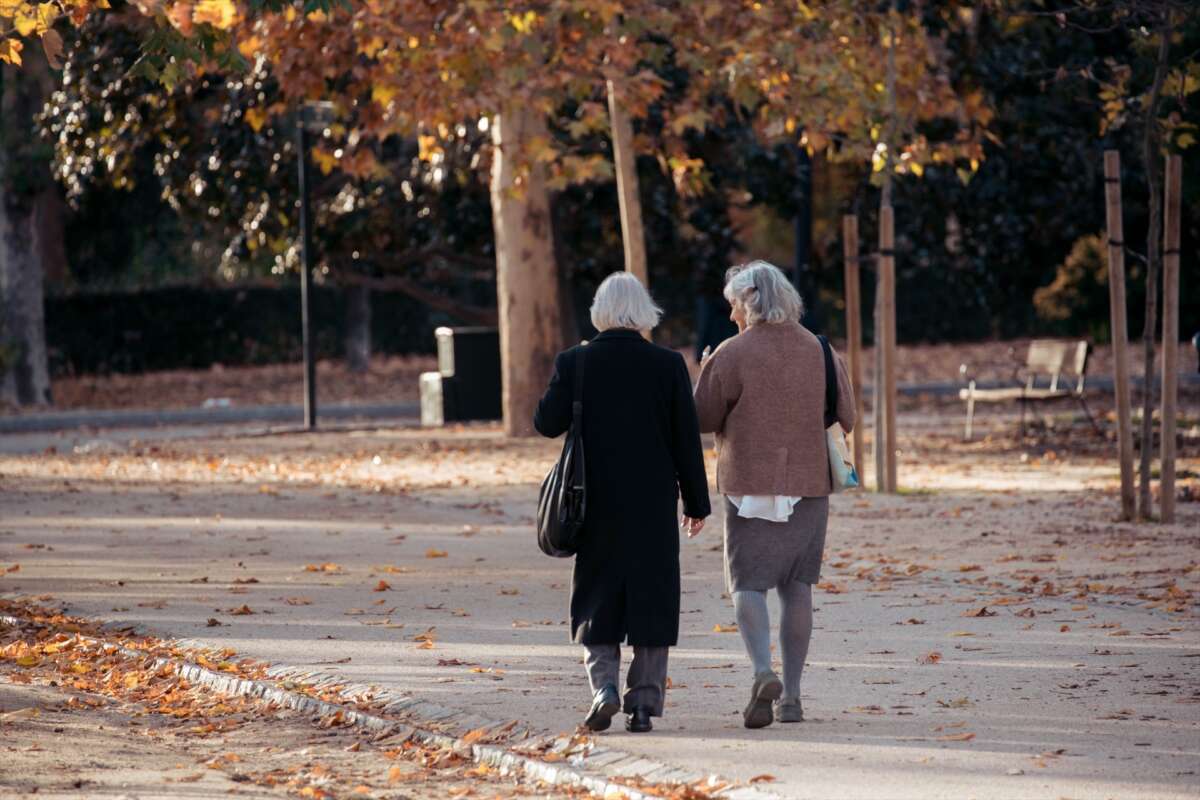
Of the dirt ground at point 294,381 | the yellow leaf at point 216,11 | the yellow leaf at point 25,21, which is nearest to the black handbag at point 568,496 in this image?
the yellow leaf at point 25,21

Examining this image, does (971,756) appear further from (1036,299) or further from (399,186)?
(1036,299)

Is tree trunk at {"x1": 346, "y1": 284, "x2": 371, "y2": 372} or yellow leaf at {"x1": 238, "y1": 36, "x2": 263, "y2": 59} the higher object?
yellow leaf at {"x1": 238, "y1": 36, "x2": 263, "y2": 59}

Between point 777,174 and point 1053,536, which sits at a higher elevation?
point 777,174

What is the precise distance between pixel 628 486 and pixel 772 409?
23.7 inches

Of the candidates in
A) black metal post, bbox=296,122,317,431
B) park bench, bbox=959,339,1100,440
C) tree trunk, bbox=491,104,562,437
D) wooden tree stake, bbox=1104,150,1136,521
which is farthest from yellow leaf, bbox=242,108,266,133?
wooden tree stake, bbox=1104,150,1136,521

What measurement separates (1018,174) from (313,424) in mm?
10131

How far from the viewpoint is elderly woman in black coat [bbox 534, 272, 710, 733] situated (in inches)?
277

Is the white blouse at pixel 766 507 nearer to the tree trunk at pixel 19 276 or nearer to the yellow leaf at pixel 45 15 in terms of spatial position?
the yellow leaf at pixel 45 15

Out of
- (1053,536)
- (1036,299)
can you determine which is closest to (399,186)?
(1036,299)

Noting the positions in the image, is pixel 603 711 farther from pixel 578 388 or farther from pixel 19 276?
pixel 19 276

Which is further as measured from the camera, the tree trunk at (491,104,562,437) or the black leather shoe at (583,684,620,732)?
the tree trunk at (491,104,562,437)

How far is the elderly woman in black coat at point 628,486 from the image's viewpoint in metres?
7.04

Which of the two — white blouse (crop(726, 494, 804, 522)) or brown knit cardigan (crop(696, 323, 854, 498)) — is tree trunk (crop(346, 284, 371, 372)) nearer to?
brown knit cardigan (crop(696, 323, 854, 498))

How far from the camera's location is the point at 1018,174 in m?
26.7
